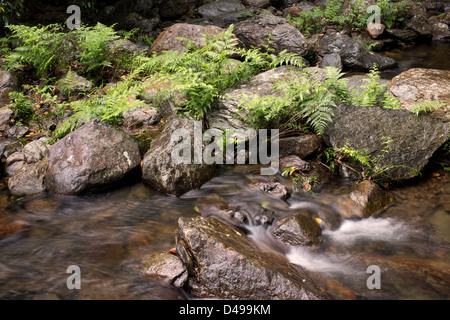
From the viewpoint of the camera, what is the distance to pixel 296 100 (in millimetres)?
5406

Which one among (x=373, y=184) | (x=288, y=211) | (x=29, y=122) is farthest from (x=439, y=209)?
(x=29, y=122)

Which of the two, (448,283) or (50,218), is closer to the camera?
(448,283)

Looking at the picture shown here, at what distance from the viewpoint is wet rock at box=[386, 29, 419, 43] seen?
41.8ft

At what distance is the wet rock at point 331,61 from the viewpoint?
9203 mm

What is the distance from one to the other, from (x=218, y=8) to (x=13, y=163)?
12422mm

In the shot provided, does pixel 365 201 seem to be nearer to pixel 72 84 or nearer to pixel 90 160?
pixel 90 160

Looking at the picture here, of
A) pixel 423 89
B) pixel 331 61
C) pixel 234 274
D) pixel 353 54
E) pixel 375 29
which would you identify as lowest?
pixel 234 274

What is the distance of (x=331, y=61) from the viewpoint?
9273mm

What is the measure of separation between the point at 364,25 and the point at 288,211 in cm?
1200

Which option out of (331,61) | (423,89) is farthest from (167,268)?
(331,61)

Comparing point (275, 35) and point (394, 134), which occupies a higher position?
point (275, 35)

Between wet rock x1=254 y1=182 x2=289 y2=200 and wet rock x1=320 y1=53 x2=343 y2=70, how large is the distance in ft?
19.7

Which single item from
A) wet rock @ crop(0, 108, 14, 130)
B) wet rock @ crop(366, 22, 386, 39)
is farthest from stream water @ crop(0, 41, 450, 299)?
wet rock @ crop(366, 22, 386, 39)
